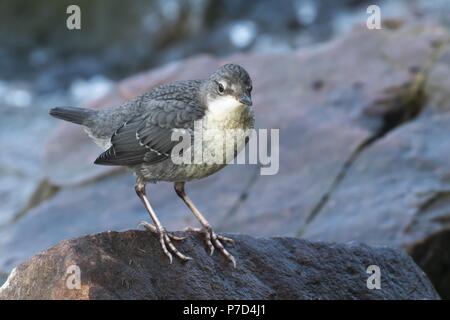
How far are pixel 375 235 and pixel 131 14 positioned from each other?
869 centimetres

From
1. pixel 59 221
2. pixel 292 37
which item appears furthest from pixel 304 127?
pixel 292 37

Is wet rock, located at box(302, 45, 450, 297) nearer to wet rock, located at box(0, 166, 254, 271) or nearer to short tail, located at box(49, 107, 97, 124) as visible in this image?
wet rock, located at box(0, 166, 254, 271)

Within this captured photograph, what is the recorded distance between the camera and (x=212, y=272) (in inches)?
Result: 201

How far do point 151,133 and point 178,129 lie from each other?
9.8 inches

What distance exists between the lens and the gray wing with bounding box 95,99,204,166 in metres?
5.57

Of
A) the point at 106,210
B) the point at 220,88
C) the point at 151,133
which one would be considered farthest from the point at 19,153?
the point at 220,88

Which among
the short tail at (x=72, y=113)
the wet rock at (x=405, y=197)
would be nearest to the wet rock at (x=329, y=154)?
the wet rock at (x=405, y=197)

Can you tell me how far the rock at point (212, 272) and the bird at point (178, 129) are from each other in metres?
0.11

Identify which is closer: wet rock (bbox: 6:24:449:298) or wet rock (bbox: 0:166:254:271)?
wet rock (bbox: 6:24:449:298)

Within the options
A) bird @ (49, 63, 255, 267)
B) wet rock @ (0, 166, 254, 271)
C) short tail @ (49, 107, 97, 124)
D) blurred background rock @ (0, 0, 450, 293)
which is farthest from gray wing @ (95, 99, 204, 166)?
blurred background rock @ (0, 0, 450, 293)

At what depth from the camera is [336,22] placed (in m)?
14.6

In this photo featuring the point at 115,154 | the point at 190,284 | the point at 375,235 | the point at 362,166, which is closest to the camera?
the point at 190,284

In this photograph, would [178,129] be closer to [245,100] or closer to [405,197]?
[245,100]
